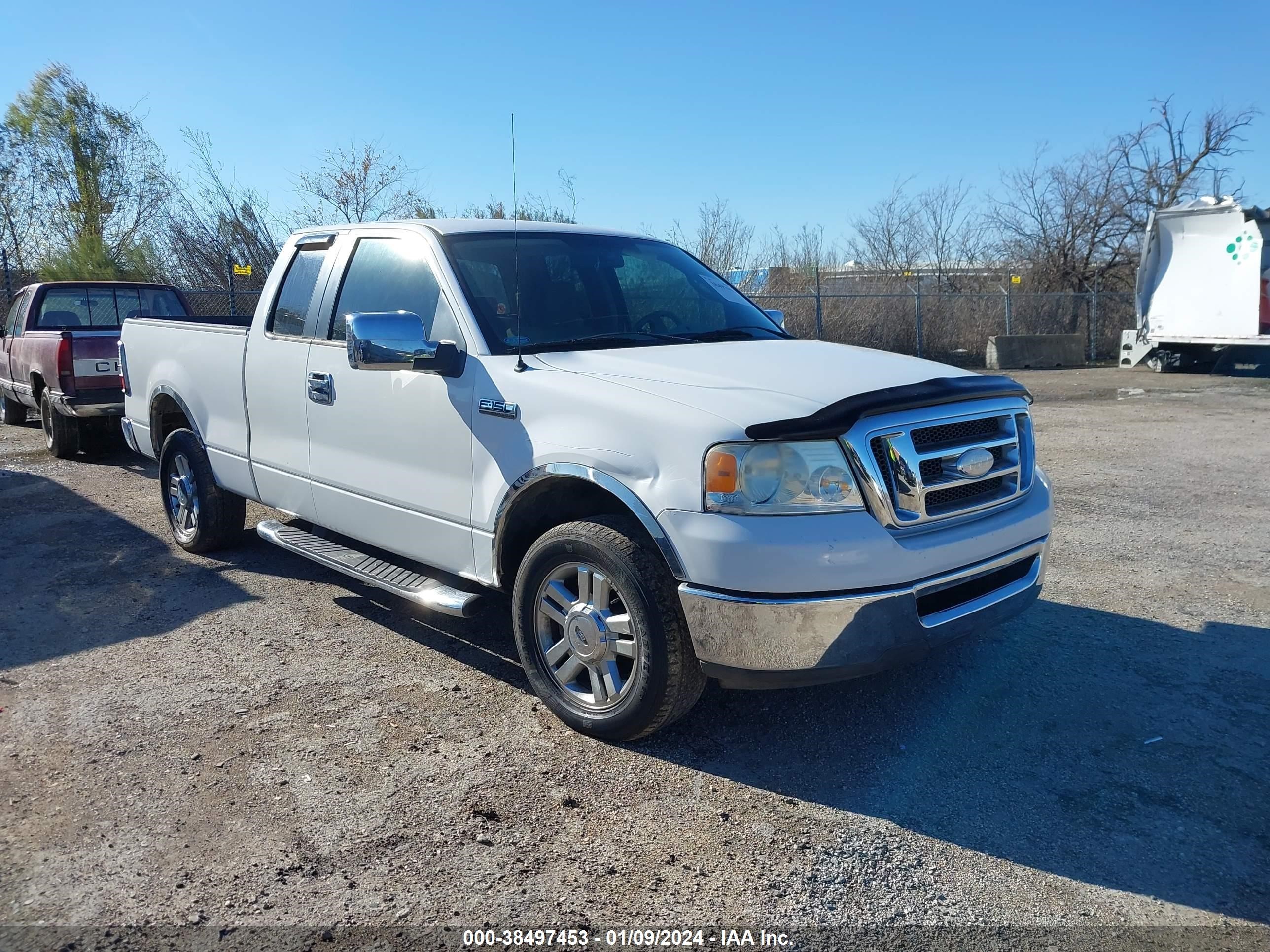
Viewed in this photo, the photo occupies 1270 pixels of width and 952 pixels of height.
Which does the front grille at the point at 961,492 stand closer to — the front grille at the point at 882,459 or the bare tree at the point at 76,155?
the front grille at the point at 882,459

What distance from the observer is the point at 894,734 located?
3754 millimetres

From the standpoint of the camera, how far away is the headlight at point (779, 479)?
10.3 feet

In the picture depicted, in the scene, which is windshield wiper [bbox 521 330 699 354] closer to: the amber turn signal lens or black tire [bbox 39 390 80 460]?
the amber turn signal lens

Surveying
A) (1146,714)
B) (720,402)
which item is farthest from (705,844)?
(1146,714)

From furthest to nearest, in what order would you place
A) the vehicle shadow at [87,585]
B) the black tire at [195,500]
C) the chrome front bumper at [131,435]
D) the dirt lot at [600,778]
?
the chrome front bumper at [131,435] → the black tire at [195,500] → the vehicle shadow at [87,585] → the dirt lot at [600,778]

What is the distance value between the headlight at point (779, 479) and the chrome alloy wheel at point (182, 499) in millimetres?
4332

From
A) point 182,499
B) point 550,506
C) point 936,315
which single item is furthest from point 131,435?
point 936,315

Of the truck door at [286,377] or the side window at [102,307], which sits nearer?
the truck door at [286,377]

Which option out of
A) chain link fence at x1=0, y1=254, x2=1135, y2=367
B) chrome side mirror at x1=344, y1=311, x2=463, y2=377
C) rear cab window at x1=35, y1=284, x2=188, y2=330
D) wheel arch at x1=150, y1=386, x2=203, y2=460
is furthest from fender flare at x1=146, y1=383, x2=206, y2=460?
chain link fence at x1=0, y1=254, x2=1135, y2=367

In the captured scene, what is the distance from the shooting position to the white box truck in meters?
17.3

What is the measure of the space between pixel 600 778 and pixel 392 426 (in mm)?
1870

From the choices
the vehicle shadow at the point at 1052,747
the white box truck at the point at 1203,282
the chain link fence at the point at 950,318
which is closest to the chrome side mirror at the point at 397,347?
the vehicle shadow at the point at 1052,747

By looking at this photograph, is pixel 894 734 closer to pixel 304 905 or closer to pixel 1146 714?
pixel 1146 714

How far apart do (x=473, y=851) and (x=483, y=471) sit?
1515 millimetres
